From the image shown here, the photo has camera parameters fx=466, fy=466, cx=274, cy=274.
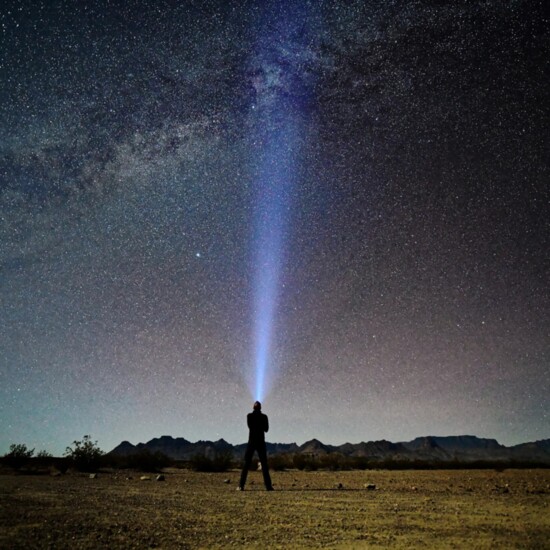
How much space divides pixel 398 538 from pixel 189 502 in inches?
207

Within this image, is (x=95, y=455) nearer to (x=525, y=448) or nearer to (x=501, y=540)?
(x=501, y=540)

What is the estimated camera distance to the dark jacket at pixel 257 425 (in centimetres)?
1252

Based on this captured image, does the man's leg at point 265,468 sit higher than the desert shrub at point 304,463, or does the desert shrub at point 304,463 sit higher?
the desert shrub at point 304,463

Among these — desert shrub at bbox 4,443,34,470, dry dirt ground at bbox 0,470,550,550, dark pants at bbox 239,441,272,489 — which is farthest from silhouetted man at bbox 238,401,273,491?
desert shrub at bbox 4,443,34,470

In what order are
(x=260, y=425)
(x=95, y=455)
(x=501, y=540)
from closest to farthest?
1. (x=501, y=540)
2. (x=260, y=425)
3. (x=95, y=455)

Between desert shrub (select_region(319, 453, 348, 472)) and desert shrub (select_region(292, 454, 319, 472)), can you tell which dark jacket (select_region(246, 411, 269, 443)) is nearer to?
desert shrub (select_region(292, 454, 319, 472))

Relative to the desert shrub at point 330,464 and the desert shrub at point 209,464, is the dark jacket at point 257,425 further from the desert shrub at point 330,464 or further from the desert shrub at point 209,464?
the desert shrub at point 330,464

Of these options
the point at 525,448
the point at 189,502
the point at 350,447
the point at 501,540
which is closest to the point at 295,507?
the point at 189,502

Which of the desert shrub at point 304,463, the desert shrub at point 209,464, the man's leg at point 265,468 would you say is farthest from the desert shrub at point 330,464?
the man's leg at point 265,468

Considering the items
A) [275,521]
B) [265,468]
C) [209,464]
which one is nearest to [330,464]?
[209,464]

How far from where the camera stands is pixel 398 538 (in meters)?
5.62

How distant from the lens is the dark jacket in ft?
41.1

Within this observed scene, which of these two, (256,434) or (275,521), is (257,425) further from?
(275,521)

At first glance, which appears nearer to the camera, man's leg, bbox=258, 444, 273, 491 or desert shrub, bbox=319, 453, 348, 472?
man's leg, bbox=258, 444, 273, 491
